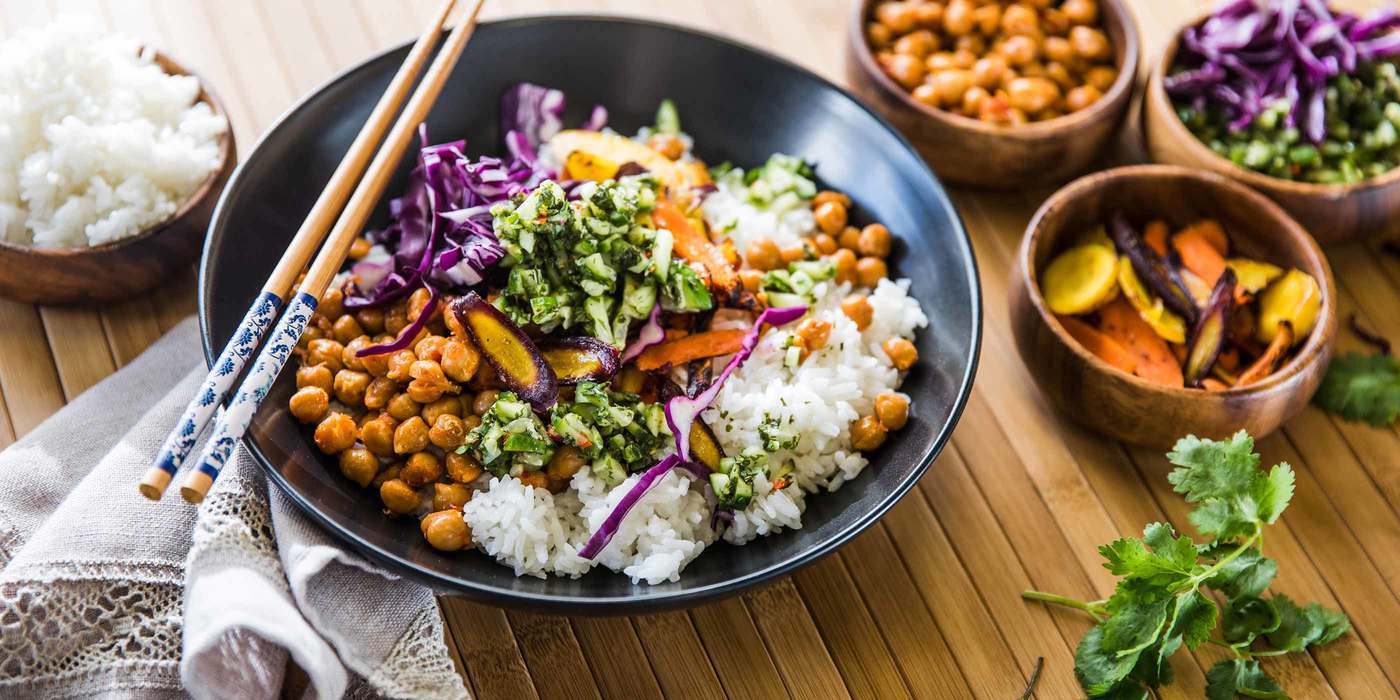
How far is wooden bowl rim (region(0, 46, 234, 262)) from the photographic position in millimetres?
2846

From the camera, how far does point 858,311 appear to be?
2916 mm

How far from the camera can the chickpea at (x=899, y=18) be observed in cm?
361

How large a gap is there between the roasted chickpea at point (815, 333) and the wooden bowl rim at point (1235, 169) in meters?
1.36

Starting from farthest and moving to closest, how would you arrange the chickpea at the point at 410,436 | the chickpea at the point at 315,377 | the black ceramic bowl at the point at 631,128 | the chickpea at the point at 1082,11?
the chickpea at the point at 1082,11
the chickpea at the point at 315,377
the chickpea at the point at 410,436
the black ceramic bowl at the point at 631,128

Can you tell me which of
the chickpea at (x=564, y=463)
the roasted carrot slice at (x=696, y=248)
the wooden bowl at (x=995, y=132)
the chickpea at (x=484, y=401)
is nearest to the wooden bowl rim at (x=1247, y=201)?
the wooden bowl at (x=995, y=132)

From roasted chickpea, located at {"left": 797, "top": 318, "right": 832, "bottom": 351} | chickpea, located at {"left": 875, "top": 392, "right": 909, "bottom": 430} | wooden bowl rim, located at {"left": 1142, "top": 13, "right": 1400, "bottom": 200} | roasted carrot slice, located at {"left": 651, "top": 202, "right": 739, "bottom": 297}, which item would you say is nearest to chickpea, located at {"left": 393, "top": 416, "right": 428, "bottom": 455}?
roasted carrot slice, located at {"left": 651, "top": 202, "right": 739, "bottom": 297}

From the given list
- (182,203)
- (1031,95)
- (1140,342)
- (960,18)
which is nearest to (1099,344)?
(1140,342)

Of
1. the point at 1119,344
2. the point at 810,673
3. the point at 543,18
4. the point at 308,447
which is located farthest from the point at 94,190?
the point at 1119,344

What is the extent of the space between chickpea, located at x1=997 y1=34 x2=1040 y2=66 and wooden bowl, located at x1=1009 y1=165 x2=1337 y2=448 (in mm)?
561

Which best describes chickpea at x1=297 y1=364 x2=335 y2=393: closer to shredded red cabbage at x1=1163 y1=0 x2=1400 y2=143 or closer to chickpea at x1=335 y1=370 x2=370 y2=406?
chickpea at x1=335 y1=370 x2=370 y2=406

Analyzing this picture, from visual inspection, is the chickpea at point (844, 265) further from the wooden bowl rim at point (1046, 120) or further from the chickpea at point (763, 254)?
the wooden bowl rim at point (1046, 120)

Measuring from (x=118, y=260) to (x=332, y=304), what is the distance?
620 mm

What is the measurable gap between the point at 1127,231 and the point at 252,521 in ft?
7.97

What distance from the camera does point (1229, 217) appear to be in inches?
129
